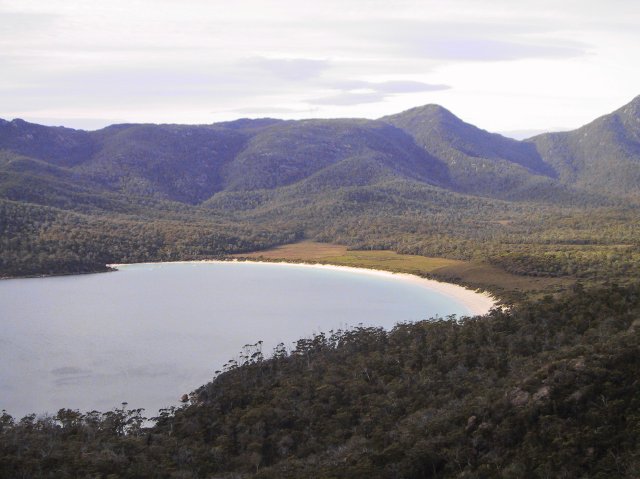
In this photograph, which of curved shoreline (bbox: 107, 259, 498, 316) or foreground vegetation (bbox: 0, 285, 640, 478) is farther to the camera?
curved shoreline (bbox: 107, 259, 498, 316)

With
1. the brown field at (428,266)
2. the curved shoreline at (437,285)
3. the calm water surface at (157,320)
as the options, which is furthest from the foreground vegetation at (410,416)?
the brown field at (428,266)

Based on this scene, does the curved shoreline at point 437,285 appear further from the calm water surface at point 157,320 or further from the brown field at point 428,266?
the calm water surface at point 157,320

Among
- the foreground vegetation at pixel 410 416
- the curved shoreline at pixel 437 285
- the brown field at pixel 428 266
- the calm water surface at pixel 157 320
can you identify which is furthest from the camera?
the brown field at pixel 428 266

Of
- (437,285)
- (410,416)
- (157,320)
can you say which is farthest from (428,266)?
(410,416)

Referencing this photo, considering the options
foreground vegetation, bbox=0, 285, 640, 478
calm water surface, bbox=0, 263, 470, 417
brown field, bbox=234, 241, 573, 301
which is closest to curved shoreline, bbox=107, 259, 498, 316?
brown field, bbox=234, 241, 573, 301

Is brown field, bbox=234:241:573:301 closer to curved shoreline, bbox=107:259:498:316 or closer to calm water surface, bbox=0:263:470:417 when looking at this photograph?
curved shoreline, bbox=107:259:498:316

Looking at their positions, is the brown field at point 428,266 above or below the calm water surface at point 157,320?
above

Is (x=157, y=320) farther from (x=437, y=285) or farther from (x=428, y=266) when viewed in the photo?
(x=428, y=266)
